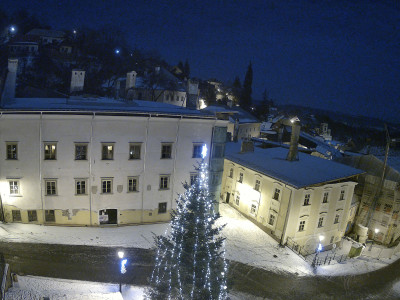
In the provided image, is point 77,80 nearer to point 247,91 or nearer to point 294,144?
point 294,144

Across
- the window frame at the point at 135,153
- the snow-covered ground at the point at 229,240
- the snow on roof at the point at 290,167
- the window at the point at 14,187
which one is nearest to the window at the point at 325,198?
the snow on roof at the point at 290,167

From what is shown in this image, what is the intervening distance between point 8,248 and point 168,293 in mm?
12787

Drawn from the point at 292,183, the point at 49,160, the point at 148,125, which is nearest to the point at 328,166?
the point at 292,183

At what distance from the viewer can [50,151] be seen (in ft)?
73.3

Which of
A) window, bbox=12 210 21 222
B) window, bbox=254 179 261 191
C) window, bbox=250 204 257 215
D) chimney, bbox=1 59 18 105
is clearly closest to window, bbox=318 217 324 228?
window, bbox=250 204 257 215

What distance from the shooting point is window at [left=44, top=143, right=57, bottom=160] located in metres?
22.2

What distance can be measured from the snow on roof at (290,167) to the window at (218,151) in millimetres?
4585

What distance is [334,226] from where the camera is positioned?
3058cm

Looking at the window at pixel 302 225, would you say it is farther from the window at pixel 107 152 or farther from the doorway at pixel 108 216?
the window at pixel 107 152

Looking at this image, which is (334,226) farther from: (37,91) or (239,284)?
(37,91)

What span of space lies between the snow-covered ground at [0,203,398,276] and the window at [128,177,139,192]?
3321 mm

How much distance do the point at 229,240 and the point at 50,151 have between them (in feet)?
53.9

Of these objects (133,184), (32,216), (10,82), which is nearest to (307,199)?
(133,184)

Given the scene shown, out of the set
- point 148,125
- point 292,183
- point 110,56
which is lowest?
point 292,183
